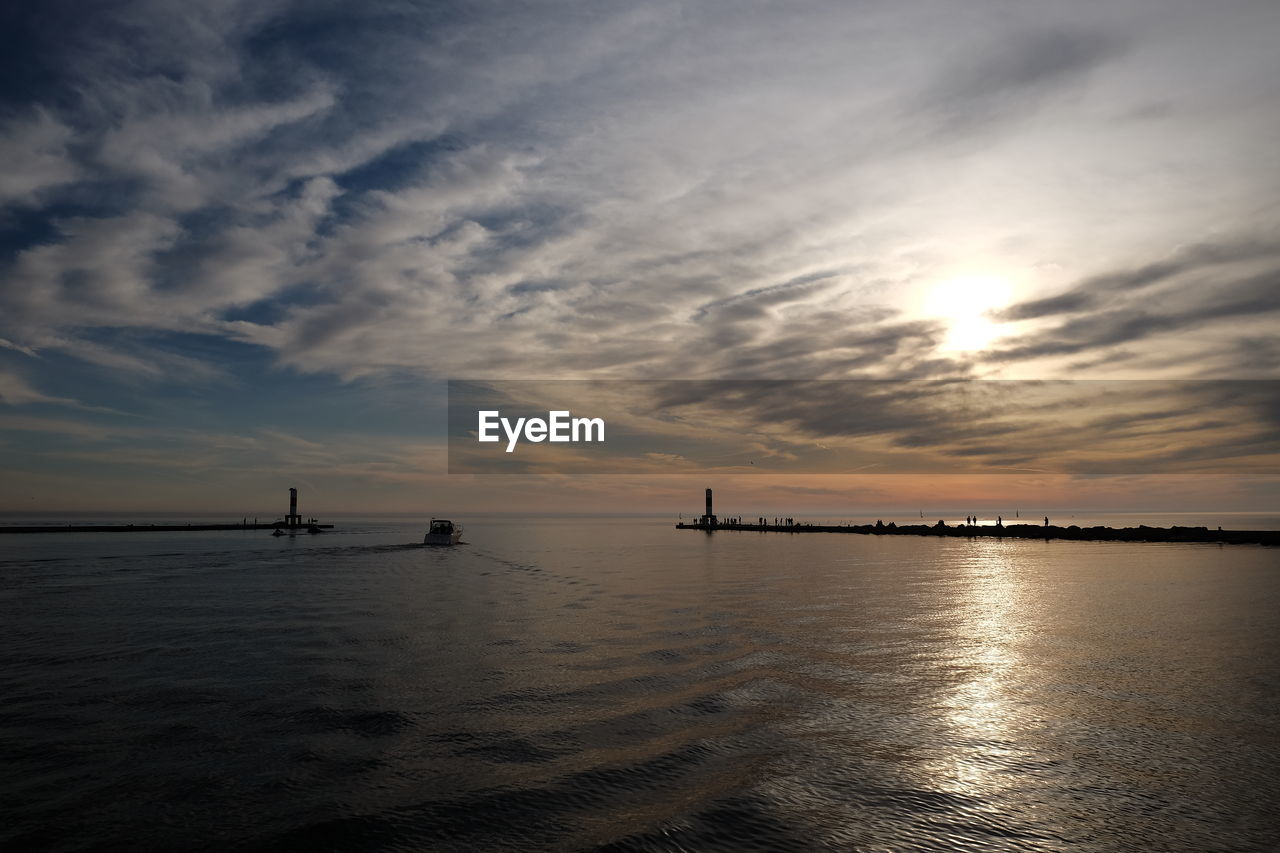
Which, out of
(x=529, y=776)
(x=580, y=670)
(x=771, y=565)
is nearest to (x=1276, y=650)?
(x=580, y=670)

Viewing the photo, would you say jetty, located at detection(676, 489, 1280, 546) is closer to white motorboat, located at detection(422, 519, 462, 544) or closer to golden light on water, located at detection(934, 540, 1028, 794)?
golden light on water, located at detection(934, 540, 1028, 794)

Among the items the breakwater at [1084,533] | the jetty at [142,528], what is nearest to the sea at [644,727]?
the breakwater at [1084,533]

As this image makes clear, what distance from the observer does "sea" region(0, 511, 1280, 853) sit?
34.3 feet

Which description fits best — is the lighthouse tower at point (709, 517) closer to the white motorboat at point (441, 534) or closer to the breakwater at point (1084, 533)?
the breakwater at point (1084, 533)

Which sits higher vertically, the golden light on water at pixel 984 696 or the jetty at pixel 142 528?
the golden light on water at pixel 984 696

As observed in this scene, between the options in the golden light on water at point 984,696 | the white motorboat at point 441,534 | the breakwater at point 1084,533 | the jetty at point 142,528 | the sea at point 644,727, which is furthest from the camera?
the jetty at point 142,528

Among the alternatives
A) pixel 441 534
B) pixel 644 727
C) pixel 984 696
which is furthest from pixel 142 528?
pixel 984 696

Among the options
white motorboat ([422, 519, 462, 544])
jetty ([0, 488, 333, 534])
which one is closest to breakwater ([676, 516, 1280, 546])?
white motorboat ([422, 519, 462, 544])

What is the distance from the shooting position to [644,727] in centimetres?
1493

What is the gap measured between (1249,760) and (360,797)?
16159 mm

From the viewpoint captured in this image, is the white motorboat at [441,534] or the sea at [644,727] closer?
the sea at [644,727]

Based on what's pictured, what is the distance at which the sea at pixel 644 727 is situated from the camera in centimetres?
1046

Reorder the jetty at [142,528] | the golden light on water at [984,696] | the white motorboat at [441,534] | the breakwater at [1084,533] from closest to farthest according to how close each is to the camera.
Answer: the golden light on water at [984,696] < the breakwater at [1084,533] < the white motorboat at [441,534] < the jetty at [142,528]

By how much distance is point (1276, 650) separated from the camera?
893 inches
